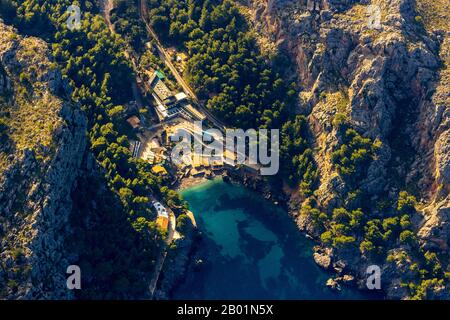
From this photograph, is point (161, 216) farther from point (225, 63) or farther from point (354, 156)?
point (354, 156)

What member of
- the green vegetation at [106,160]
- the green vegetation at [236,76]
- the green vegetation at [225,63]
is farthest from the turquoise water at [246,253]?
the green vegetation at [225,63]

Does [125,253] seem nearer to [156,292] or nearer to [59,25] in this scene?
[156,292]

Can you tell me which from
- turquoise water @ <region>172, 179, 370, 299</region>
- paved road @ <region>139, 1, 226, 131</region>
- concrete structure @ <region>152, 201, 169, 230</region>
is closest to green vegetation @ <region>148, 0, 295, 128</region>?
paved road @ <region>139, 1, 226, 131</region>

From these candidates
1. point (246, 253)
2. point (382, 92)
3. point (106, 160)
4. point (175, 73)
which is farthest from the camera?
point (175, 73)

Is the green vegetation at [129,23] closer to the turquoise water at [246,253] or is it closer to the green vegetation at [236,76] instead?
the green vegetation at [236,76]

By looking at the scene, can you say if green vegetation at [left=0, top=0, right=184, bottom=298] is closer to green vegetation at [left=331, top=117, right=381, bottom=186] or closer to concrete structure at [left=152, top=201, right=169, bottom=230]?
concrete structure at [left=152, top=201, right=169, bottom=230]

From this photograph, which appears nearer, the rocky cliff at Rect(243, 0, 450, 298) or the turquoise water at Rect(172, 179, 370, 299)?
the turquoise water at Rect(172, 179, 370, 299)

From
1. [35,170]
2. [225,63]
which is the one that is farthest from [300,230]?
[35,170]
